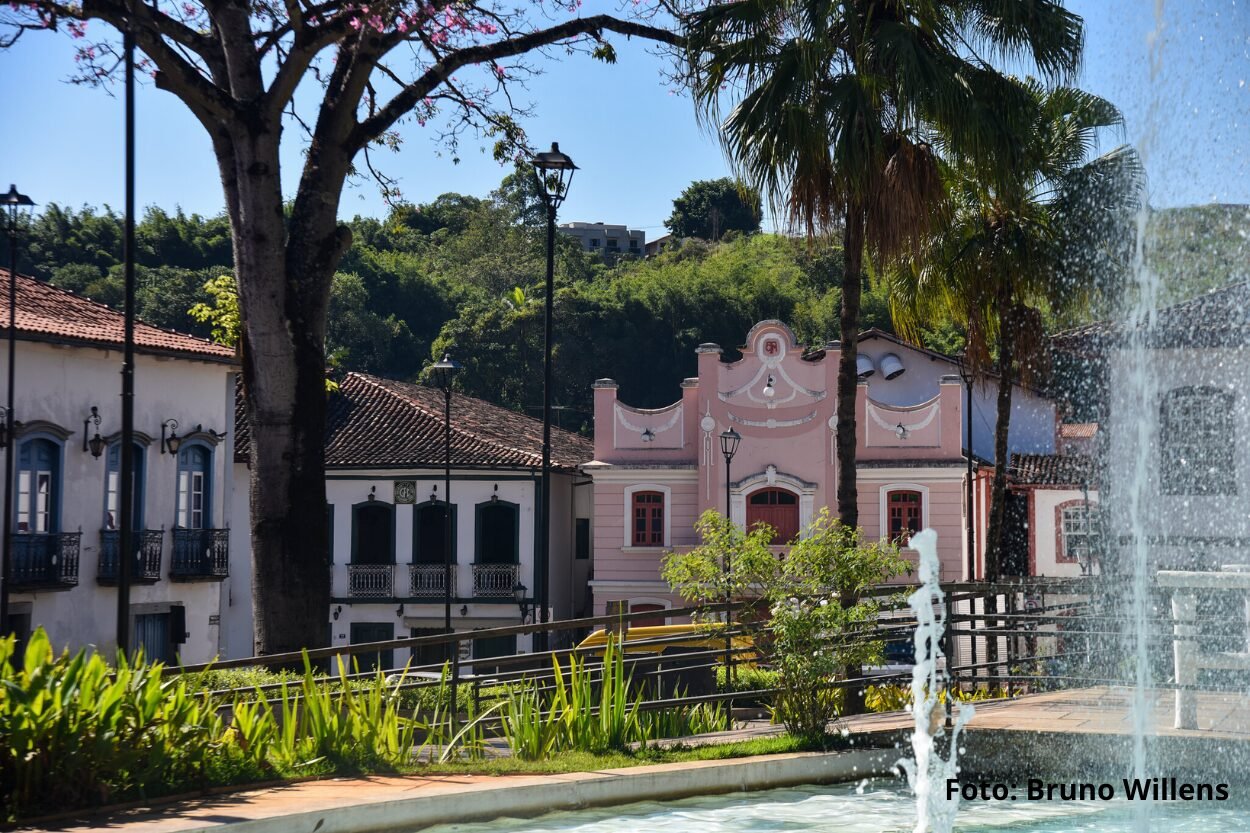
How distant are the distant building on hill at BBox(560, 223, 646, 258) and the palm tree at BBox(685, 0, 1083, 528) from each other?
11597 cm

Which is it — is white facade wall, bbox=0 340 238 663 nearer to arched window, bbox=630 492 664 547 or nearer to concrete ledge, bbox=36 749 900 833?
arched window, bbox=630 492 664 547

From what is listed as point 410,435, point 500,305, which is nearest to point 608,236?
point 500,305

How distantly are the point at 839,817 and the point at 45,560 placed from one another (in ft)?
71.9

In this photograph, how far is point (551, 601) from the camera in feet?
134

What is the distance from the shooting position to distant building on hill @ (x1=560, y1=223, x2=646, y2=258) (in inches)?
5207

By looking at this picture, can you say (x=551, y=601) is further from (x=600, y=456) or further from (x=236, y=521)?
(x=236, y=521)

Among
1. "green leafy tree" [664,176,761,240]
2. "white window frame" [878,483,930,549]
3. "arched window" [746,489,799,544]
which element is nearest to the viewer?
"white window frame" [878,483,930,549]

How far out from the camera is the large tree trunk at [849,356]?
1528 cm

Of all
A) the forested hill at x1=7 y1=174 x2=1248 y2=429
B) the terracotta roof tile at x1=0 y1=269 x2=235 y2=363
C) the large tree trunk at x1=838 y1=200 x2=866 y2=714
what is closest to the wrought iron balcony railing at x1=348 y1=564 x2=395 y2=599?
the terracotta roof tile at x1=0 y1=269 x2=235 y2=363

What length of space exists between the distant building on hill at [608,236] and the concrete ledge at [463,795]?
121277 millimetres

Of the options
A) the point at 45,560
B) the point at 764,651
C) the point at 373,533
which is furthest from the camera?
the point at 373,533

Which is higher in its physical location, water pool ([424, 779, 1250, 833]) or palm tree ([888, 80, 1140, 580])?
palm tree ([888, 80, 1140, 580])

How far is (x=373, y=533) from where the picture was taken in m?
41.0

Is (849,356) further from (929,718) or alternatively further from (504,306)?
(504,306)
